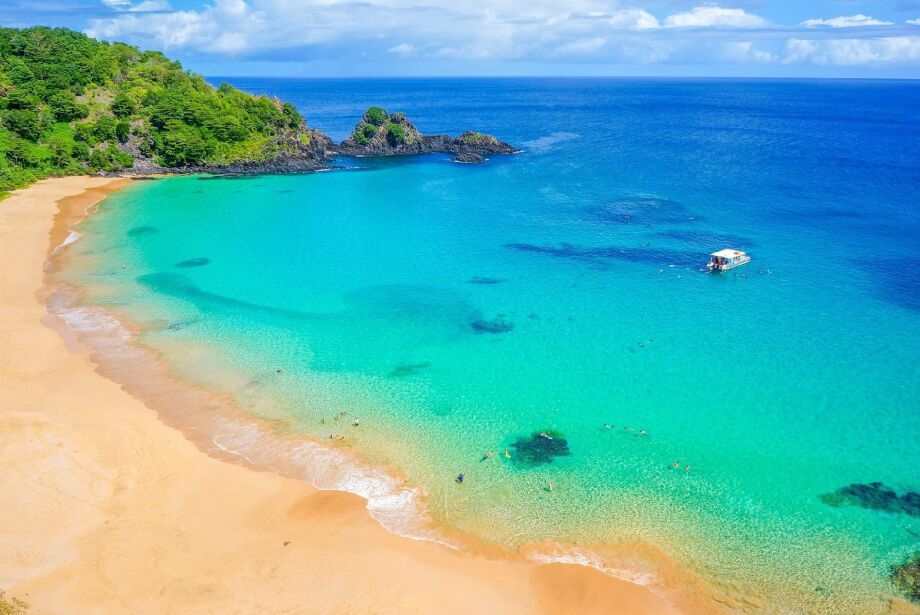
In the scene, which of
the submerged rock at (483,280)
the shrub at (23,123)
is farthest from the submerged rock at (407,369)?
the shrub at (23,123)

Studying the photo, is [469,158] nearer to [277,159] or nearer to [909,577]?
[277,159]

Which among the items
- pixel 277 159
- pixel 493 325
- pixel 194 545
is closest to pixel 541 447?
pixel 493 325

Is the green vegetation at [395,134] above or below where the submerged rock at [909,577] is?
above

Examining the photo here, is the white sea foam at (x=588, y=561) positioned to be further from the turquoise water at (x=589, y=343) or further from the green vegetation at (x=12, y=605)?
the green vegetation at (x=12, y=605)

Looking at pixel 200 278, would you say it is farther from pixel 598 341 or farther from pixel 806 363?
pixel 806 363

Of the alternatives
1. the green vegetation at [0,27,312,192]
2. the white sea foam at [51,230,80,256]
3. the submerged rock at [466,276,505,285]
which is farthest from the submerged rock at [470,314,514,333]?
the green vegetation at [0,27,312,192]

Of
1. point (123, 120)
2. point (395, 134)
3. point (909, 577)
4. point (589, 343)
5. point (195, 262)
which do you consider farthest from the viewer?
point (395, 134)

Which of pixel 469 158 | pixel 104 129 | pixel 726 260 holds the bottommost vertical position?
pixel 726 260

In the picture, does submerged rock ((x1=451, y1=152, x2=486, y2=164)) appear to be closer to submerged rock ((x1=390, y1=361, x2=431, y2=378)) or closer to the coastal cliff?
the coastal cliff
